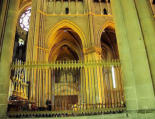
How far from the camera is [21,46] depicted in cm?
1920

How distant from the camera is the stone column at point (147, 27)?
4.58m

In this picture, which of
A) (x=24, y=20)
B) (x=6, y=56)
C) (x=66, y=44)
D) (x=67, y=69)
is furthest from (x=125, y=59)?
(x=24, y=20)

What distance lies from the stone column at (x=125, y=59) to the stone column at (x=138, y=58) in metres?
0.13

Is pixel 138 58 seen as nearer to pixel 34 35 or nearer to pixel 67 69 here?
pixel 34 35

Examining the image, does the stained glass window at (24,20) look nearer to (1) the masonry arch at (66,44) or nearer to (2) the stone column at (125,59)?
(1) the masonry arch at (66,44)

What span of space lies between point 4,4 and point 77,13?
1139 centimetres

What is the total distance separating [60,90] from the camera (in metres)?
11.2

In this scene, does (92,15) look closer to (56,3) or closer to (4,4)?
(56,3)

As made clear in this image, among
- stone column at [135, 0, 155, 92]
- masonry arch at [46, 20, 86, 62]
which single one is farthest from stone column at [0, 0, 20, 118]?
masonry arch at [46, 20, 86, 62]

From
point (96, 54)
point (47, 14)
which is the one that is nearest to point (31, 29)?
point (47, 14)

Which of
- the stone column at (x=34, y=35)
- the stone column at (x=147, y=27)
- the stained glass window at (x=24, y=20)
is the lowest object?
the stone column at (x=147, y=27)

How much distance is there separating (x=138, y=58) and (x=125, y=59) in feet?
1.45

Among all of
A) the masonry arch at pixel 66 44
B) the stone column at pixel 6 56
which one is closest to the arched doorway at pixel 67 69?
the masonry arch at pixel 66 44

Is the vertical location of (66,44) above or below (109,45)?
above
